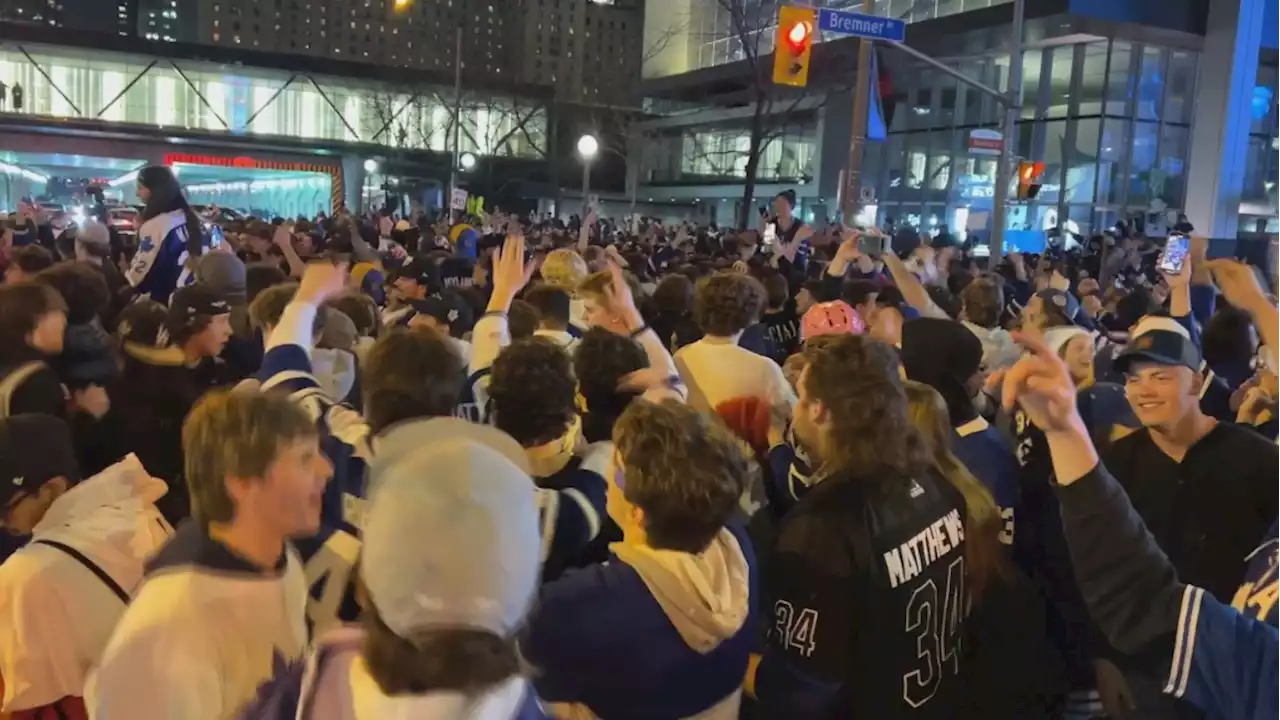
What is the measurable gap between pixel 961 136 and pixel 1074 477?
3363cm

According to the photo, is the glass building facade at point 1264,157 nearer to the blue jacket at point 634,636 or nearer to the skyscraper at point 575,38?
the blue jacket at point 634,636

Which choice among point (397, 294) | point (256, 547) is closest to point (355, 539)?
point (256, 547)

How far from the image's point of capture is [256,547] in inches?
98.4

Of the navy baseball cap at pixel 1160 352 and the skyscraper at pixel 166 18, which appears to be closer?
the navy baseball cap at pixel 1160 352

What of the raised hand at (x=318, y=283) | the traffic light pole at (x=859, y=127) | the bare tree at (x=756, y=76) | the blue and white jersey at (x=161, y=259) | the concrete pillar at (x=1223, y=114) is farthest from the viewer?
the concrete pillar at (x=1223, y=114)

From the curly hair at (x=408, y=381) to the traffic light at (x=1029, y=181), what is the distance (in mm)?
20335

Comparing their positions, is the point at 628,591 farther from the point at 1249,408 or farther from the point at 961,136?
the point at 961,136

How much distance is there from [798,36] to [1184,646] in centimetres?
1337

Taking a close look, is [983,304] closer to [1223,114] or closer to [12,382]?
[12,382]

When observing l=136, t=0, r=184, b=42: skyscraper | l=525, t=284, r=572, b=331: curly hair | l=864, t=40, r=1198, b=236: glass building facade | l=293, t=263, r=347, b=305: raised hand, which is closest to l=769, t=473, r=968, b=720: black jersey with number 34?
l=293, t=263, r=347, b=305: raised hand

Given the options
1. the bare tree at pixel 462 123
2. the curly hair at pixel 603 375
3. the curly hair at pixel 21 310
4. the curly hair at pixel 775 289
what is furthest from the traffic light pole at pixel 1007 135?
the bare tree at pixel 462 123

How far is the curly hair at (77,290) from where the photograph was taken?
554cm

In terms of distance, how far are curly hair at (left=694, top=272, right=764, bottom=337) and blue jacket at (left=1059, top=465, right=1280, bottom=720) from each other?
308 centimetres

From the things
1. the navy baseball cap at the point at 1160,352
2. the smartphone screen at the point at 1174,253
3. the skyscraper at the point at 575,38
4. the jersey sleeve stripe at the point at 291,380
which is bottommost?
the jersey sleeve stripe at the point at 291,380
